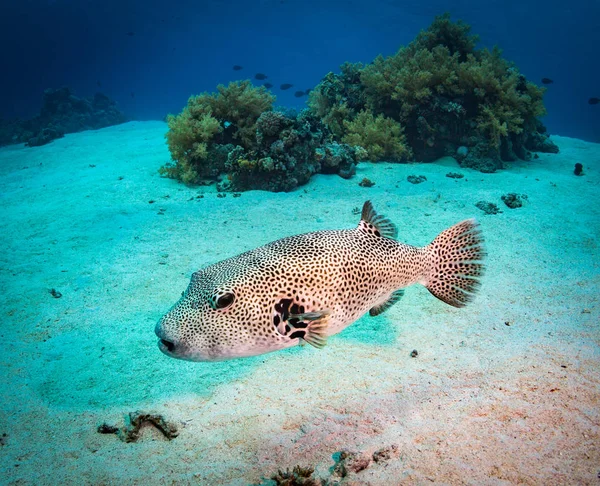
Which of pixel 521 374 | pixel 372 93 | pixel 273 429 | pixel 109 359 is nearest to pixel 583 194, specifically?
pixel 372 93

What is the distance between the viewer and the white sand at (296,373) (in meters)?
2.61

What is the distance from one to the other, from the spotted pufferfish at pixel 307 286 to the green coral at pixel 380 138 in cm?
887

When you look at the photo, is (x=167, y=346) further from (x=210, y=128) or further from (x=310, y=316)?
(x=210, y=128)

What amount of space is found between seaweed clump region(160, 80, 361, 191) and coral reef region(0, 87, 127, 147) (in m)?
20.2

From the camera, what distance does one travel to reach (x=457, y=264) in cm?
329

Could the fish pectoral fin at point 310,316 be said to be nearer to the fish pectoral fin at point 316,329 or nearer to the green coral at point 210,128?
the fish pectoral fin at point 316,329

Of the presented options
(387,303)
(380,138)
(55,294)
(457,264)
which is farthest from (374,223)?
(380,138)

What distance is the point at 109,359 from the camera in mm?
3873

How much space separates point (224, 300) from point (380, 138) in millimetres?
10508

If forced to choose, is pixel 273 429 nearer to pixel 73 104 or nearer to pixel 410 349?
pixel 410 349

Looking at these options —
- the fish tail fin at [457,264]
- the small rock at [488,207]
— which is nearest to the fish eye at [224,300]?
the fish tail fin at [457,264]

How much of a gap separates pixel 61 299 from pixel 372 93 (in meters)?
11.9

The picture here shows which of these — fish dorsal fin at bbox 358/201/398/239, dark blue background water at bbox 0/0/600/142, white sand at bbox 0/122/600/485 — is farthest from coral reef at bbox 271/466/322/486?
dark blue background water at bbox 0/0/600/142

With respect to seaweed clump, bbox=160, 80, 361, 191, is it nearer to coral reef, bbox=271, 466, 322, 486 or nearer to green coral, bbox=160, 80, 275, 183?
green coral, bbox=160, 80, 275, 183
